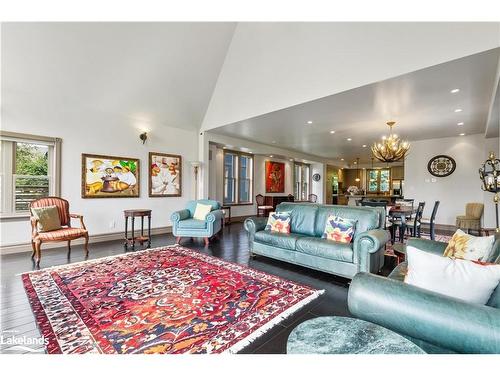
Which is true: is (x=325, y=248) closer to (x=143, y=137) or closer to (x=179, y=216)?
(x=179, y=216)

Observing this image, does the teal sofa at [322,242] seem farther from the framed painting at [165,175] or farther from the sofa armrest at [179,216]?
the framed painting at [165,175]

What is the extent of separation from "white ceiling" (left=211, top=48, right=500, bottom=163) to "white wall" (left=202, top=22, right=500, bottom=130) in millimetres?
128

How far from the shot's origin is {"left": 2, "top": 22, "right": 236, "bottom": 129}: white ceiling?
3582 millimetres

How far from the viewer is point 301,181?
38.7ft

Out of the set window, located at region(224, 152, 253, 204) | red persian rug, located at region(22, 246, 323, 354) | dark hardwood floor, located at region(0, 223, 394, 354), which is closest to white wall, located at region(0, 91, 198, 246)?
dark hardwood floor, located at region(0, 223, 394, 354)

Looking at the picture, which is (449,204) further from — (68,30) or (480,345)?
(68,30)

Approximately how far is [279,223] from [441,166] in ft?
19.9

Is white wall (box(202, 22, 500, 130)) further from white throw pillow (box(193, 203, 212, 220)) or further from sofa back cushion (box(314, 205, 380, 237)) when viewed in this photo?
white throw pillow (box(193, 203, 212, 220))

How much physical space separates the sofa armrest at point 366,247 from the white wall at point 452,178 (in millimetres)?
5470

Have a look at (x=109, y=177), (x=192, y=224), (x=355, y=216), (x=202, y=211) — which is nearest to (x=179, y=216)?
(x=192, y=224)

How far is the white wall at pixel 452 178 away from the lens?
249 inches

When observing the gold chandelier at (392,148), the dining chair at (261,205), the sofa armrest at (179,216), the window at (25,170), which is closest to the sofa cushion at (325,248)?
the sofa armrest at (179,216)
